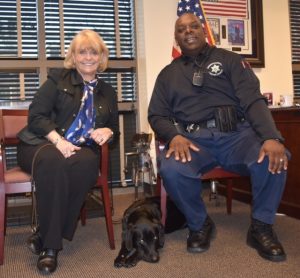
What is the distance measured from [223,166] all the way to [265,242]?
17.1 inches

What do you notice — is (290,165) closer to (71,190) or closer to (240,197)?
(240,197)

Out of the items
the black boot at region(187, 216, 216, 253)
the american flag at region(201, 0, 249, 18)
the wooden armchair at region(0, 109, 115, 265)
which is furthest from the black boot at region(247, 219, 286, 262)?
the american flag at region(201, 0, 249, 18)

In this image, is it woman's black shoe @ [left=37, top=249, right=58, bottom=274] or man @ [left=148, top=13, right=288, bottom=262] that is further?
man @ [left=148, top=13, right=288, bottom=262]

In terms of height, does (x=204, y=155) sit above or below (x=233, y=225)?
above

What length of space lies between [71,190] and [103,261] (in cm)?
36

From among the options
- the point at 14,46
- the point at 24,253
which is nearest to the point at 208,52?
the point at 24,253

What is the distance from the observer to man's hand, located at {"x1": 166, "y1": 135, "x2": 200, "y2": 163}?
1775 millimetres

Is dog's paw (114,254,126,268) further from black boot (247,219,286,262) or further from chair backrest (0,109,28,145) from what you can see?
chair backrest (0,109,28,145)

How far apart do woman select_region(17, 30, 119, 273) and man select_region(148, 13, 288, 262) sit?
A: 0.33 meters

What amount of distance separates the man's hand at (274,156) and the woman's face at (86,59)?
38.1 inches

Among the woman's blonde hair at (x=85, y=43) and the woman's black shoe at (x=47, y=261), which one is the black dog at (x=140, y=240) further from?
the woman's blonde hair at (x=85, y=43)

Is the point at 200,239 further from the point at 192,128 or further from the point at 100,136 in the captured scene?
the point at 100,136

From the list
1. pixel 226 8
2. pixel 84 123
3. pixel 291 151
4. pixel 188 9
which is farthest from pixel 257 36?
pixel 84 123

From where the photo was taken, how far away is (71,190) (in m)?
1.68
